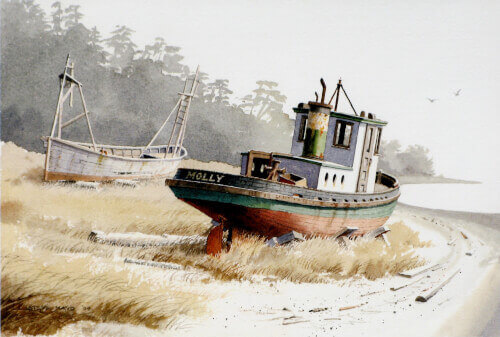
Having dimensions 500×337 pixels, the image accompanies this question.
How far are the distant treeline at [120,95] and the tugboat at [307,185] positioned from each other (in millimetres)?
1529

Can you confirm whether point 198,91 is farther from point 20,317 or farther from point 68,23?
point 20,317

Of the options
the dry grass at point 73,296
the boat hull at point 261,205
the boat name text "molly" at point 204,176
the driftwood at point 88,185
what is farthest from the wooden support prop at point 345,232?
the driftwood at point 88,185

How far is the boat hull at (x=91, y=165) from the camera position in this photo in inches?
322

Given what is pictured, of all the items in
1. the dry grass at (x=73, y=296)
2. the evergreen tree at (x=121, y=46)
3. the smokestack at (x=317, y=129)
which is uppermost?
the evergreen tree at (x=121, y=46)

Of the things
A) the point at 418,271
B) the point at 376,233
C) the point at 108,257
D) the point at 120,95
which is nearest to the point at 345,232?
the point at 376,233

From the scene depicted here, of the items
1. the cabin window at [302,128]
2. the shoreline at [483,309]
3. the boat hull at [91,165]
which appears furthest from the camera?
the cabin window at [302,128]

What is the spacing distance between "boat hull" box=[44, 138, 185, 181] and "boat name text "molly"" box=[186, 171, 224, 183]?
299cm

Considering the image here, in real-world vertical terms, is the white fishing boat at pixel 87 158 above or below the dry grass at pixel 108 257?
above

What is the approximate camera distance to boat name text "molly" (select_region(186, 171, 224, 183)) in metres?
6.98

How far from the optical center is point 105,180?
9.68m

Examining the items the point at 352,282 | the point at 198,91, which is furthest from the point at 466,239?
the point at 198,91

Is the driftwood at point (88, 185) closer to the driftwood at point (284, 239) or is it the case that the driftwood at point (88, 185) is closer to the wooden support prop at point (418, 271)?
the driftwood at point (284, 239)

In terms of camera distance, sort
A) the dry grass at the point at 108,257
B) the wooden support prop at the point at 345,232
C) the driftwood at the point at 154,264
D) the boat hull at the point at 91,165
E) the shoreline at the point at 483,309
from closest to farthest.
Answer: the dry grass at the point at 108,257
the shoreline at the point at 483,309
the driftwood at the point at 154,264
the boat hull at the point at 91,165
the wooden support prop at the point at 345,232

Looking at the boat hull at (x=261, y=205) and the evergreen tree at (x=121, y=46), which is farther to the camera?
the evergreen tree at (x=121, y=46)
